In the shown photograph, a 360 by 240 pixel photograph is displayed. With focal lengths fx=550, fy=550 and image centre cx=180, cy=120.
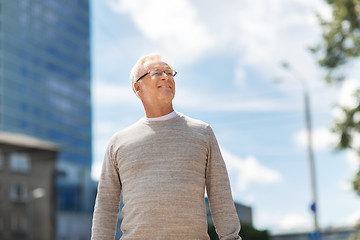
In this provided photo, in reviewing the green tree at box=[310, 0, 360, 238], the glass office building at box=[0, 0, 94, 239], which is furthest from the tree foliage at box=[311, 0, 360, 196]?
the glass office building at box=[0, 0, 94, 239]

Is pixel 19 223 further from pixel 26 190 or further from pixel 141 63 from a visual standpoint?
pixel 141 63

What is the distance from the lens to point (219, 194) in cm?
287

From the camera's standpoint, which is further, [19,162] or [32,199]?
[32,199]

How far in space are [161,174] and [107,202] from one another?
0.37 meters

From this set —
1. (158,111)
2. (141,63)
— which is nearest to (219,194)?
(158,111)

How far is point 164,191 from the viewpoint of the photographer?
2750 mm

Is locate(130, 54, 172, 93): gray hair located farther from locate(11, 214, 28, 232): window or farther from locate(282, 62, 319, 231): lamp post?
locate(11, 214, 28, 232): window

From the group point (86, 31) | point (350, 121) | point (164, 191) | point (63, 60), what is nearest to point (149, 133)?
point (164, 191)

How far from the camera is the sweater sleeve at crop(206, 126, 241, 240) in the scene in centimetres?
279

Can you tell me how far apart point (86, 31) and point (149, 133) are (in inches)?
4566

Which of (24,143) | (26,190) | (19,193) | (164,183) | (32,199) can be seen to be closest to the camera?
(164,183)

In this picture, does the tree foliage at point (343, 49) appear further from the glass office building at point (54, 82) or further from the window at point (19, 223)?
the glass office building at point (54, 82)

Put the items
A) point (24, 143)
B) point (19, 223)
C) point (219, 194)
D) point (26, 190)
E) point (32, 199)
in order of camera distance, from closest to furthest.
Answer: point (219, 194), point (19, 223), point (26, 190), point (32, 199), point (24, 143)

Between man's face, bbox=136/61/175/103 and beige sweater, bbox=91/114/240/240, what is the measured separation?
13 centimetres
